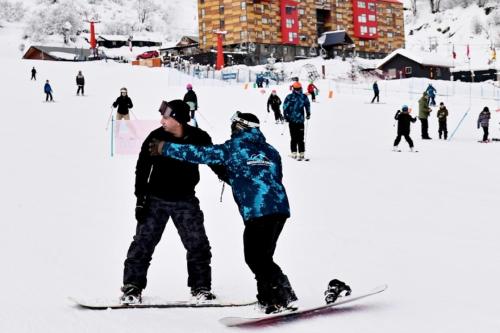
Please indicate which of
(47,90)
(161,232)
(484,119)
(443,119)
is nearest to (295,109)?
(161,232)

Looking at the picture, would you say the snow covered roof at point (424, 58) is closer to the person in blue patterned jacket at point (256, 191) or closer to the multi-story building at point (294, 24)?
the multi-story building at point (294, 24)

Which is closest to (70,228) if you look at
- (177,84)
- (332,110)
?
(332,110)

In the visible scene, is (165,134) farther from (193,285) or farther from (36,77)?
(36,77)

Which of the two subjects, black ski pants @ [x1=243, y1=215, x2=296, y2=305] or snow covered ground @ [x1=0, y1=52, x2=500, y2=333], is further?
snow covered ground @ [x1=0, y1=52, x2=500, y2=333]

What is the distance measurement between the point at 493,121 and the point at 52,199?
2441 centimetres

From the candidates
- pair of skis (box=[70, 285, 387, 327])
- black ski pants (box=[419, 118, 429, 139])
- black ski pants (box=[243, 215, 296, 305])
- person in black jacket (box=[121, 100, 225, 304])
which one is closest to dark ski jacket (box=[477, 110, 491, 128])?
black ski pants (box=[419, 118, 429, 139])

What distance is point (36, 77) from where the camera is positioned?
1554 inches

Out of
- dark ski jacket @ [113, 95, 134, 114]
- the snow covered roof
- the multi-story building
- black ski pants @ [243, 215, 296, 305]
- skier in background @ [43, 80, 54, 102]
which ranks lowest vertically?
black ski pants @ [243, 215, 296, 305]

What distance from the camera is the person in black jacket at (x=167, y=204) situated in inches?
177

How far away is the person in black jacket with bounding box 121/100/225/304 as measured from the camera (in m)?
4.50

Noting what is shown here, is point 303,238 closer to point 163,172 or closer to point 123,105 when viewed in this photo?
point 163,172

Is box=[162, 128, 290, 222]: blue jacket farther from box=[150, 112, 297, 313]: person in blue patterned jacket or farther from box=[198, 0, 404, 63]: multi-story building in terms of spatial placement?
box=[198, 0, 404, 63]: multi-story building

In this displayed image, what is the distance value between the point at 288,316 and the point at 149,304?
110 cm

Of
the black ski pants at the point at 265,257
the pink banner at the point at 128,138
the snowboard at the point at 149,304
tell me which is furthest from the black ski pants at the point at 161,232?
the pink banner at the point at 128,138
